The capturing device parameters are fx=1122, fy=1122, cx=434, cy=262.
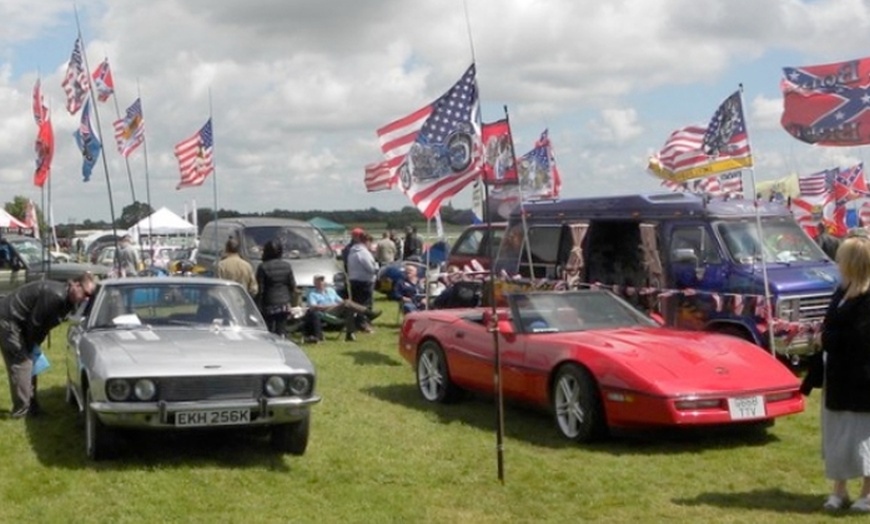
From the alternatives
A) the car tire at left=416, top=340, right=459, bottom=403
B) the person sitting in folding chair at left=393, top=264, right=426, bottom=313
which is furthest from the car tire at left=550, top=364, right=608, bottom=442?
the person sitting in folding chair at left=393, top=264, right=426, bottom=313

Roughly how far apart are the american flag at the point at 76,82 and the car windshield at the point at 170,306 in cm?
904

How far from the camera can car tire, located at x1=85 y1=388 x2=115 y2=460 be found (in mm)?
8234

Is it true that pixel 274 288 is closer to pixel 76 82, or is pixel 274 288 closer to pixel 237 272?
pixel 237 272

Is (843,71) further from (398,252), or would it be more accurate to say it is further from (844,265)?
(398,252)

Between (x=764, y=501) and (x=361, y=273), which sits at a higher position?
(x=361, y=273)

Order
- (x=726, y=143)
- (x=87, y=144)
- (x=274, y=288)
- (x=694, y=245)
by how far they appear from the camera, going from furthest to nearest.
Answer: (x=87, y=144)
(x=274, y=288)
(x=694, y=245)
(x=726, y=143)

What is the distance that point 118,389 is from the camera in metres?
7.91

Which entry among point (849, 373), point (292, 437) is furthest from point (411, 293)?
point (849, 373)

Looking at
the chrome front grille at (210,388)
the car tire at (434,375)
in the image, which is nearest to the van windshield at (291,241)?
the car tire at (434,375)

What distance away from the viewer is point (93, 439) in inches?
328

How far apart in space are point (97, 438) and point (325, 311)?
30.3 feet

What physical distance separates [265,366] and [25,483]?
1853 millimetres

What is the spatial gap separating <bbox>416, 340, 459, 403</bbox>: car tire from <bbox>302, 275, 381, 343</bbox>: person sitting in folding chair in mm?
5383

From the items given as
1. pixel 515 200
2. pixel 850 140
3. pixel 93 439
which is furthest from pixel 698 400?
pixel 515 200
